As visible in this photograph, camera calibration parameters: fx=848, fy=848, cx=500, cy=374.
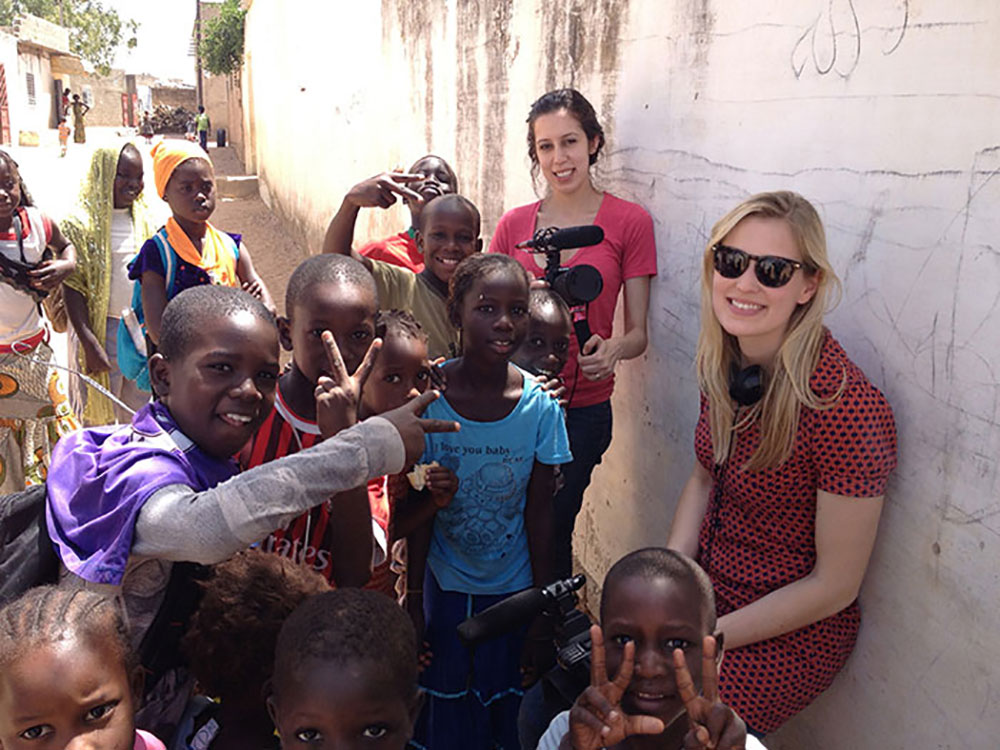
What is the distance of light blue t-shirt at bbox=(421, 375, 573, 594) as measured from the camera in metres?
2.29

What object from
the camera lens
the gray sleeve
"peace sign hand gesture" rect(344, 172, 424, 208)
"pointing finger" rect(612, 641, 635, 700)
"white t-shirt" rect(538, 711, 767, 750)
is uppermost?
"peace sign hand gesture" rect(344, 172, 424, 208)

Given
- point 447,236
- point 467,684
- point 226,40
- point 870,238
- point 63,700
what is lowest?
point 467,684

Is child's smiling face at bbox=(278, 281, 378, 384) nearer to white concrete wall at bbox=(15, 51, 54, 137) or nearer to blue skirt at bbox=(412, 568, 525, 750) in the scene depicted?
blue skirt at bbox=(412, 568, 525, 750)

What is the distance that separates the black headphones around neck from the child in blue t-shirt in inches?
20.8

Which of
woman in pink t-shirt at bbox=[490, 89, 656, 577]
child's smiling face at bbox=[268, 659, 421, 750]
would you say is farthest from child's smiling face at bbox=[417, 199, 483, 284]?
child's smiling face at bbox=[268, 659, 421, 750]

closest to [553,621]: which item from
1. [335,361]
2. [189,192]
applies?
[335,361]

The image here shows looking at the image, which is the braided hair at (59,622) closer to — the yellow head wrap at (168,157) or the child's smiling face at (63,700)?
the child's smiling face at (63,700)

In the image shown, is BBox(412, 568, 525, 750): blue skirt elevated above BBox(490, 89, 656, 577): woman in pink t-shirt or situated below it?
below

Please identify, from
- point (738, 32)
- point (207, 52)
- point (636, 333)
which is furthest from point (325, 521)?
point (207, 52)

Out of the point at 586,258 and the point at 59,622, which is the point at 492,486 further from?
the point at 59,622

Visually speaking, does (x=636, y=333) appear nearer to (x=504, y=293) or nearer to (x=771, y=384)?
(x=504, y=293)

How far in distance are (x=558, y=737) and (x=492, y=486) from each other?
2.74 feet

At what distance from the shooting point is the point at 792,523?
6.50 ft

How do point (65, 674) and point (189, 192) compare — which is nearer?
point (65, 674)
